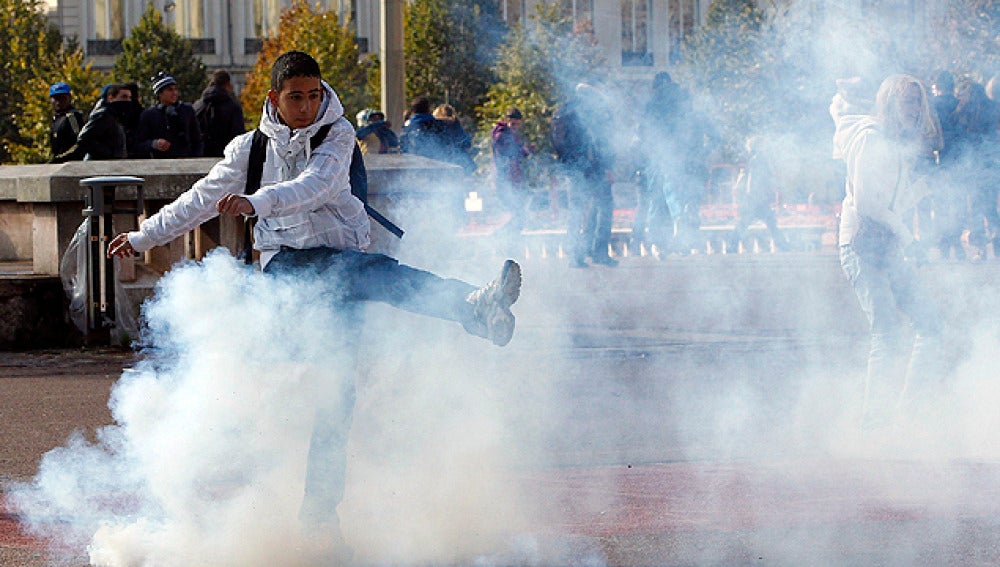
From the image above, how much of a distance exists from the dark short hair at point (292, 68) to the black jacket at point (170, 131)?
9.71m

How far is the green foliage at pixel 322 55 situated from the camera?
131ft

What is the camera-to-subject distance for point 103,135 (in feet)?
45.5

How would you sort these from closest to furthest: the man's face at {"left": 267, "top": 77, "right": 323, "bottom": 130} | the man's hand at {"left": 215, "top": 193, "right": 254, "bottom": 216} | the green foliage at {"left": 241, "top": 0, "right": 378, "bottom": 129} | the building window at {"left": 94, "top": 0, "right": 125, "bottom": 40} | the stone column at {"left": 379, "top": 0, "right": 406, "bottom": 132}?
the man's hand at {"left": 215, "top": 193, "right": 254, "bottom": 216}
the man's face at {"left": 267, "top": 77, "right": 323, "bottom": 130}
the stone column at {"left": 379, "top": 0, "right": 406, "bottom": 132}
the green foliage at {"left": 241, "top": 0, "right": 378, "bottom": 129}
the building window at {"left": 94, "top": 0, "right": 125, "bottom": 40}

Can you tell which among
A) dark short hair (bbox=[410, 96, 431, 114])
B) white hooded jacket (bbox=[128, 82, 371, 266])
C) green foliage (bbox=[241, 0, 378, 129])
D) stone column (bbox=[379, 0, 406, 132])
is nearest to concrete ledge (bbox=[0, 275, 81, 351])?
dark short hair (bbox=[410, 96, 431, 114])

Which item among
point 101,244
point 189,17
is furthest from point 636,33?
point 189,17

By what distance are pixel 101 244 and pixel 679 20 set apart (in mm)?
4363

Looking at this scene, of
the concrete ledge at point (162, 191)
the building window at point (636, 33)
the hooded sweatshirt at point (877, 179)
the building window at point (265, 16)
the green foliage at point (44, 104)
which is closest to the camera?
the hooded sweatshirt at point (877, 179)

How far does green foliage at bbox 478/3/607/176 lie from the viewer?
10.7m

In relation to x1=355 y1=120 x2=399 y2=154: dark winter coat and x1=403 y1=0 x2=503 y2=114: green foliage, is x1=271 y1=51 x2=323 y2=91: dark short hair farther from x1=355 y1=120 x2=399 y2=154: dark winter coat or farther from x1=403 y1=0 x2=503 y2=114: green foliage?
x1=355 y1=120 x2=399 y2=154: dark winter coat

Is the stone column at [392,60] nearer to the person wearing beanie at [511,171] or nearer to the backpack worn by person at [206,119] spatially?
the backpack worn by person at [206,119]

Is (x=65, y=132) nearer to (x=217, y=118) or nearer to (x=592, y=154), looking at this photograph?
(x=217, y=118)

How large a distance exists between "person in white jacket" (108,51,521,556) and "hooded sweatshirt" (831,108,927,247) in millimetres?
2448

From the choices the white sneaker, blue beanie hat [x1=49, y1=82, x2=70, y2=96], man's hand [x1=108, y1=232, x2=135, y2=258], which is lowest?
the white sneaker

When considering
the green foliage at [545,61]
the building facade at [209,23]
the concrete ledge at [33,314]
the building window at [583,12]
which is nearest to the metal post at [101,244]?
the concrete ledge at [33,314]
